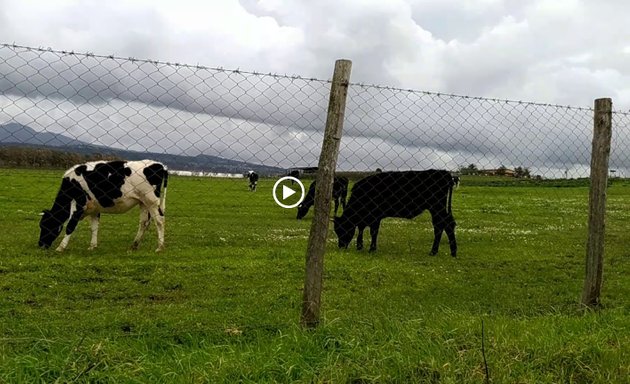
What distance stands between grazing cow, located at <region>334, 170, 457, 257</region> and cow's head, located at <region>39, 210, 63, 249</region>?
7612mm

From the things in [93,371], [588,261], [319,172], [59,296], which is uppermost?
[319,172]

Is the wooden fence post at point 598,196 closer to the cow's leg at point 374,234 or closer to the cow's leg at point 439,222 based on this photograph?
the cow's leg at point 439,222

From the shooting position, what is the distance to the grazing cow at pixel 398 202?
1628 cm

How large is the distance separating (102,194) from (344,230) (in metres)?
6.94

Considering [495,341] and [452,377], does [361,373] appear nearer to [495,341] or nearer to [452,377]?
[452,377]

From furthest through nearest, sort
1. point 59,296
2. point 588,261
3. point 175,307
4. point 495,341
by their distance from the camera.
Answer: point 59,296 → point 175,307 → point 588,261 → point 495,341

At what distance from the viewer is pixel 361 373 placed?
460 cm

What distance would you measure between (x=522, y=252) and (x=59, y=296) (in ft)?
38.6

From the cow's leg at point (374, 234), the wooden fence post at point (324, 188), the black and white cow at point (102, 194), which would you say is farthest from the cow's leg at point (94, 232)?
the wooden fence post at point (324, 188)

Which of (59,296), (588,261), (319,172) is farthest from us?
(59,296)

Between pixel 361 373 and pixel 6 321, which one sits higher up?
pixel 361 373

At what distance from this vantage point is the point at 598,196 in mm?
7438

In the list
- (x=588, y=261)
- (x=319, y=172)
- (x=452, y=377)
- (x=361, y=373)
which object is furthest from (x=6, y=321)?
(x=588, y=261)

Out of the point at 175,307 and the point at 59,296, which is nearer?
the point at 175,307
